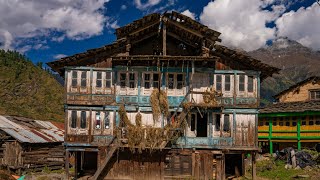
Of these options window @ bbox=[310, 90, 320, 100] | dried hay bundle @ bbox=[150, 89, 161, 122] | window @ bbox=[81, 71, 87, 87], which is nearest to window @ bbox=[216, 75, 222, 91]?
dried hay bundle @ bbox=[150, 89, 161, 122]

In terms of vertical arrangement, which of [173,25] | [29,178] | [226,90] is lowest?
[29,178]

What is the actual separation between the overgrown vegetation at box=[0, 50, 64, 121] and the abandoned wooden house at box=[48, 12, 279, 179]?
5434 centimetres

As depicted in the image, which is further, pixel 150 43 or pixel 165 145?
pixel 150 43

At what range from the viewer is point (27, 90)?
3607 inches

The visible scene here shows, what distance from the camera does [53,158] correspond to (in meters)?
40.4

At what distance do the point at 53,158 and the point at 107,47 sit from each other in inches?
706

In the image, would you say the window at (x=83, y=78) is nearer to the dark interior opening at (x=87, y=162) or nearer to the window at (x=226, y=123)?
the dark interior opening at (x=87, y=162)

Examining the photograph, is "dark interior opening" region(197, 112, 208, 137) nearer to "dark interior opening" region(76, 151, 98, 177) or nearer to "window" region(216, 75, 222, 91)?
"window" region(216, 75, 222, 91)

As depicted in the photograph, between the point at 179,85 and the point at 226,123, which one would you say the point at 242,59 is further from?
the point at 179,85

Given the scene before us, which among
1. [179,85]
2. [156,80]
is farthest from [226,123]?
[156,80]

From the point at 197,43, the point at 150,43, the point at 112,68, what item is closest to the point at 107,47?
the point at 112,68

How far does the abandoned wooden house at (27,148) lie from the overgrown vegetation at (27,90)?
38914 millimetres

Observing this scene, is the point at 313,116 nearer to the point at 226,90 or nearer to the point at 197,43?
the point at 226,90

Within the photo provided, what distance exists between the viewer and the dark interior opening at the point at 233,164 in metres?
32.0
